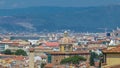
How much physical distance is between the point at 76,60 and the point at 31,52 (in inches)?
1822

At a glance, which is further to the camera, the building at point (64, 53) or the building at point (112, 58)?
the building at point (64, 53)

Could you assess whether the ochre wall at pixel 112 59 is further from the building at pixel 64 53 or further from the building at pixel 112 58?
the building at pixel 64 53

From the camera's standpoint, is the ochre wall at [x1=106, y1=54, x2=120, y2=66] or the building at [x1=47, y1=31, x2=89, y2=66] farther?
the building at [x1=47, y1=31, x2=89, y2=66]

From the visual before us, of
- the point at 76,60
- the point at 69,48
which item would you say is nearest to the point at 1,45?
the point at 69,48

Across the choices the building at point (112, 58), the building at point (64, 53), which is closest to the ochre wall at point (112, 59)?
the building at point (112, 58)

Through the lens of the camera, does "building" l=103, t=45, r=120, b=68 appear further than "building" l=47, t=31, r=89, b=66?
No

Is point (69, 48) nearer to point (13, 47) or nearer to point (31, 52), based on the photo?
point (13, 47)

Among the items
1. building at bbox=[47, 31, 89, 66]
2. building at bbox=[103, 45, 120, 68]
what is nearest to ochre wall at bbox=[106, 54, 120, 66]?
building at bbox=[103, 45, 120, 68]

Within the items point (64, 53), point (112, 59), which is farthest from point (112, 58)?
point (64, 53)

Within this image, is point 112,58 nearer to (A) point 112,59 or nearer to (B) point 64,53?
(A) point 112,59

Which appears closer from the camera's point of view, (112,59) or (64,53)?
(112,59)

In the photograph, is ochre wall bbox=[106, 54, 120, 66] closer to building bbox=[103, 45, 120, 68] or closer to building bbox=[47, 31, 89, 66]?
building bbox=[103, 45, 120, 68]

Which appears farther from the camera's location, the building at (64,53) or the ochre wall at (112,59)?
the building at (64,53)

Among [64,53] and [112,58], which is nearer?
[112,58]
